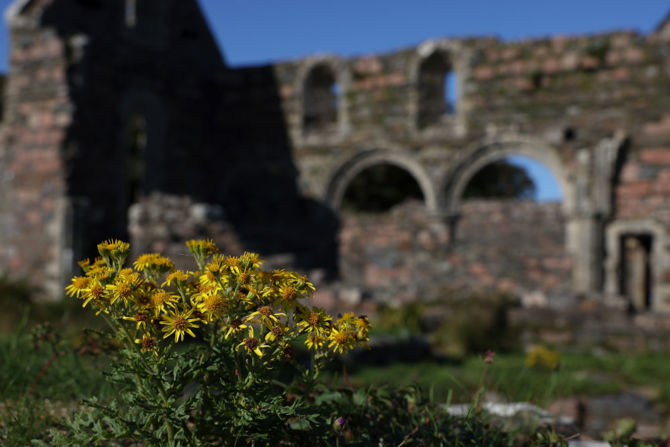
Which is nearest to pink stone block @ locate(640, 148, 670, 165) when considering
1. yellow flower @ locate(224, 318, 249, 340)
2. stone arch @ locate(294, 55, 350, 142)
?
stone arch @ locate(294, 55, 350, 142)

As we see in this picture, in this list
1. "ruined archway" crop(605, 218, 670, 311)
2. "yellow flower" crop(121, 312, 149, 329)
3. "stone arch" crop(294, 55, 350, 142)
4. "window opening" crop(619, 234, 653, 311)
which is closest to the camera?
"yellow flower" crop(121, 312, 149, 329)

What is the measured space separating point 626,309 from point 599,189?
204 inches

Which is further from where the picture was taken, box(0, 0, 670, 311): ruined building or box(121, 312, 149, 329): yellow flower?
box(0, 0, 670, 311): ruined building

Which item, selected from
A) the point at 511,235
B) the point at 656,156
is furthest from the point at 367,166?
the point at 656,156

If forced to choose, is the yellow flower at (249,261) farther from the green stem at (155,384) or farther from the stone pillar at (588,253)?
the stone pillar at (588,253)

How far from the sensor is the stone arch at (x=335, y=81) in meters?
15.3

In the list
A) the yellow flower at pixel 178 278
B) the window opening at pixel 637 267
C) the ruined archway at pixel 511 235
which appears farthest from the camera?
the window opening at pixel 637 267

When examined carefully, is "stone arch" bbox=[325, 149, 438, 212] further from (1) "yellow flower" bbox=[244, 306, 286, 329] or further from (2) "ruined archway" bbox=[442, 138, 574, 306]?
(1) "yellow flower" bbox=[244, 306, 286, 329]

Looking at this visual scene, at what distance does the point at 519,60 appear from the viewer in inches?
550

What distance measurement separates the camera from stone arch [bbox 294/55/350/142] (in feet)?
50.2

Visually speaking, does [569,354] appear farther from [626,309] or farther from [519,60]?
[519,60]

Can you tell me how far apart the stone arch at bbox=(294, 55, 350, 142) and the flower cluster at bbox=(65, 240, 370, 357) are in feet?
44.5

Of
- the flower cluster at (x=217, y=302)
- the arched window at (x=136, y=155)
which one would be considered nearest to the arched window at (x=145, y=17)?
the arched window at (x=136, y=155)

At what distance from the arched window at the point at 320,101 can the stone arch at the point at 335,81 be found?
6 centimetres
